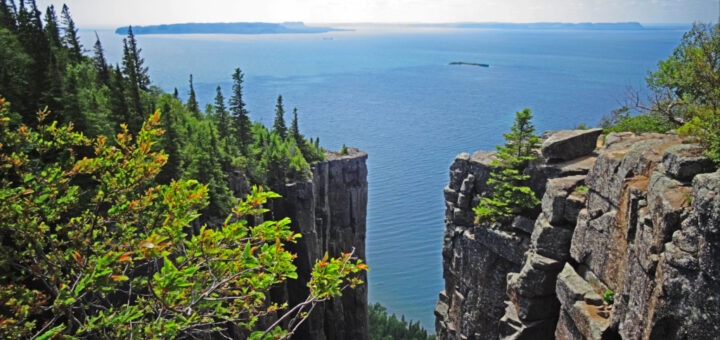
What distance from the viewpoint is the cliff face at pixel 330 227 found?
4634cm

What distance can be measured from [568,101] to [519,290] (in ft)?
453

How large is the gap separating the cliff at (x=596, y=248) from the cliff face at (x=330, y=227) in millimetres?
17142

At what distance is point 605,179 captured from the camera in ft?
64.6

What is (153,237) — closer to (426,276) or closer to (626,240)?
(626,240)

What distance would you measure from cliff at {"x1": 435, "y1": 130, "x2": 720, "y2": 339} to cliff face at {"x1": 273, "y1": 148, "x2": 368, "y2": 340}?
17142mm

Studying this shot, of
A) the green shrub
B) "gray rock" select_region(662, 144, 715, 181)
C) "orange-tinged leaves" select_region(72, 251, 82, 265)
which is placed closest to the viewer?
"orange-tinged leaves" select_region(72, 251, 82, 265)

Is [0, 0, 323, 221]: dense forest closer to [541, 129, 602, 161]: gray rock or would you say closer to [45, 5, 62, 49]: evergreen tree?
[45, 5, 62, 49]: evergreen tree

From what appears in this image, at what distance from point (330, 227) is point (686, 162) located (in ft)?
140

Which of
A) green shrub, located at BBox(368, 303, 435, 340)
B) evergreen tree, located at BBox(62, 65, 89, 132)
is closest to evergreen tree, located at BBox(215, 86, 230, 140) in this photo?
evergreen tree, located at BBox(62, 65, 89, 132)

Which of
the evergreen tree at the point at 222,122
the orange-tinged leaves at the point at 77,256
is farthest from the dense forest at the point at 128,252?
the evergreen tree at the point at 222,122

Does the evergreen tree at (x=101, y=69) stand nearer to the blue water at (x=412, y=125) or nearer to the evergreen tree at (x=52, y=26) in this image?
Result: the evergreen tree at (x=52, y=26)

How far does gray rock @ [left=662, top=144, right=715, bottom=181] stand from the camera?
579 inches

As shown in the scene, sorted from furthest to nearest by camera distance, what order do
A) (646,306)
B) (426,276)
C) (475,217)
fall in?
(426,276) → (475,217) → (646,306)

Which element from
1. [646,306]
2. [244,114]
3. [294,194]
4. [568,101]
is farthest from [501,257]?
[568,101]
